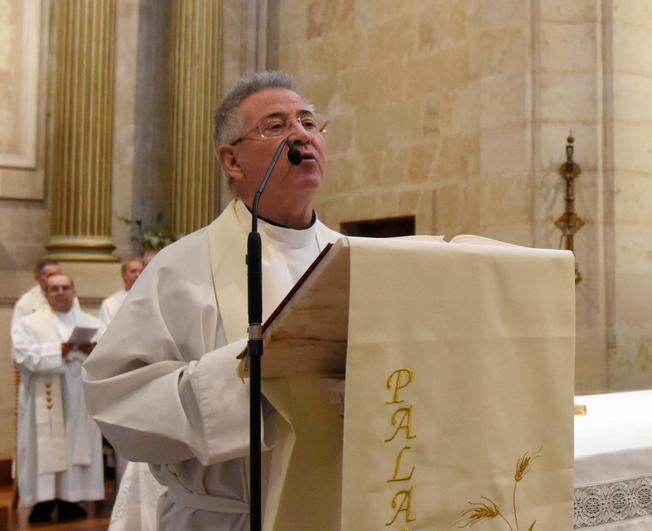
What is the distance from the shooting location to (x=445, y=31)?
883 cm

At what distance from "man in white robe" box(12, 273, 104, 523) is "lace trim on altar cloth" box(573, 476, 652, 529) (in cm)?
547

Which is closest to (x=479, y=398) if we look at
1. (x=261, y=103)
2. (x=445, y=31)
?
(x=261, y=103)

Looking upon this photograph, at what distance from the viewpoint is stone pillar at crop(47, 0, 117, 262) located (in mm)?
9414

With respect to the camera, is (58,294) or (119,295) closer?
(58,294)

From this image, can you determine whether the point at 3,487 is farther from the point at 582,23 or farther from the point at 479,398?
the point at 479,398

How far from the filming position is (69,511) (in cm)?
782

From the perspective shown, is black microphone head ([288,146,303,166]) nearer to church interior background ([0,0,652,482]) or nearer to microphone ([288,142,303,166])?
microphone ([288,142,303,166])

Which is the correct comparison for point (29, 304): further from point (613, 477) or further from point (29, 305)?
point (613, 477)

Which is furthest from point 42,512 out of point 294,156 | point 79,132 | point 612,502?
point 294,156

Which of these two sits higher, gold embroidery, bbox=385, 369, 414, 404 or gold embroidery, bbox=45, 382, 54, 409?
gold embroidery, bbox=385, 369, 414, 404

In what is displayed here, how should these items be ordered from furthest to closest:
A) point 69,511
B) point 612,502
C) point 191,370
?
point 69,511 → point 612,502 → point 191,370

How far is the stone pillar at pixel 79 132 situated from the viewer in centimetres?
941

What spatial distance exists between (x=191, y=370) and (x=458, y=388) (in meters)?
0.58

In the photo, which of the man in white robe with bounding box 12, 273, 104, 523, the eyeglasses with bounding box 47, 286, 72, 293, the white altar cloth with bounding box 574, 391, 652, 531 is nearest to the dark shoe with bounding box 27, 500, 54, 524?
the man in white robe with bounding box 12, 273, 104, 523
